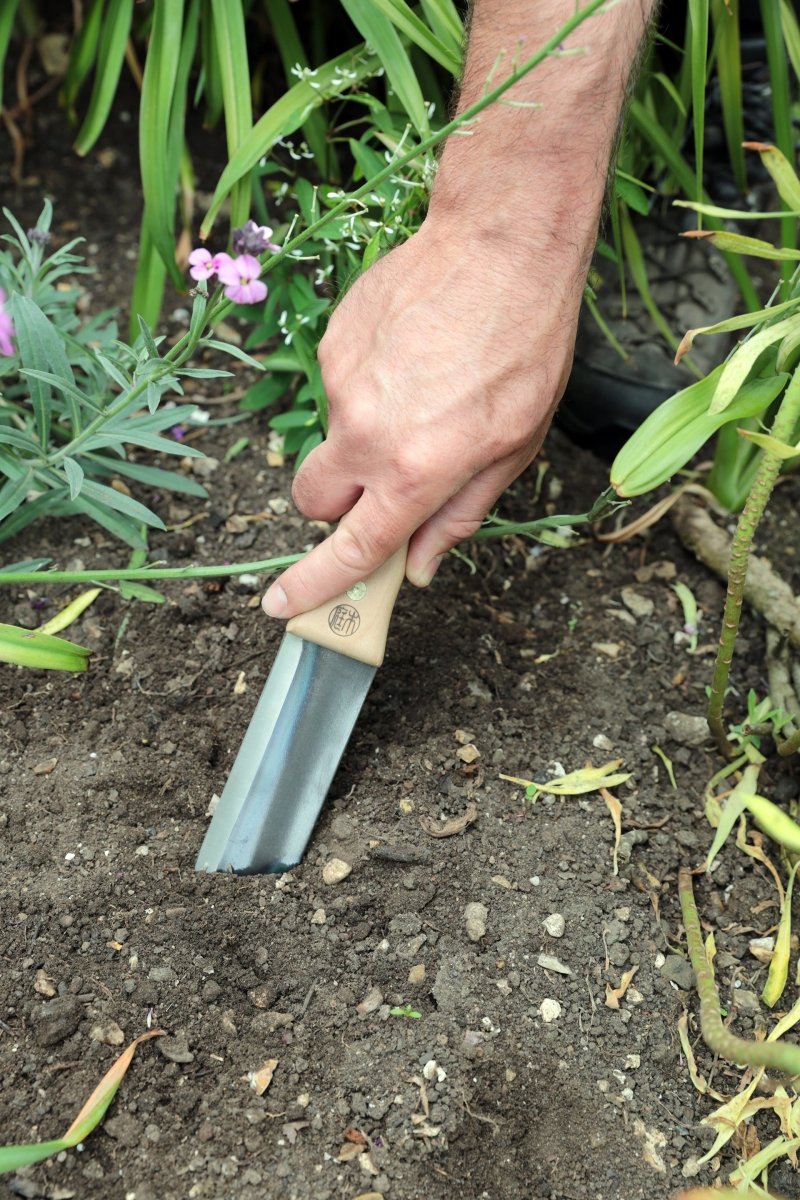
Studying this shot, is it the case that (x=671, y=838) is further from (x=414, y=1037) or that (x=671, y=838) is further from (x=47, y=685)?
(x=47, y=685)

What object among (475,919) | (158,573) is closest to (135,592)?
(158,573)

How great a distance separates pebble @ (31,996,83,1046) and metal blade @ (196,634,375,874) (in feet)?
0.64

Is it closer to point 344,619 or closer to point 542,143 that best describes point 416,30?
point 542,143

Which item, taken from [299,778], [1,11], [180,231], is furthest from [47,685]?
[1,11]

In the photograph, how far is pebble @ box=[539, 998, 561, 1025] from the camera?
45.4 inches

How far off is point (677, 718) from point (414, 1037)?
548mm

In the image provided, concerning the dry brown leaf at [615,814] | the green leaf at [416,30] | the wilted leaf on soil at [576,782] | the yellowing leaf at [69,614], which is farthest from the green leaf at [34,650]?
the green leaf at [416,30]

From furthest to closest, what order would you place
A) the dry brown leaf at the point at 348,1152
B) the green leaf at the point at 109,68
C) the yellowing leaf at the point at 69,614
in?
the green leaf at the point at 109,68 → the yellowing leaf at the point at 69,614 → the dry brown leaf at the point at 348,1152

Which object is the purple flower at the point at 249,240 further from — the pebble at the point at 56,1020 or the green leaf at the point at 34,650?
the pebble at the point at 56,1020

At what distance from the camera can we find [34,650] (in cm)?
119

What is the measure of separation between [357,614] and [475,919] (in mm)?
360

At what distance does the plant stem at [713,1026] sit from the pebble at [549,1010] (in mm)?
147

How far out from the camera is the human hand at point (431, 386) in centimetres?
107

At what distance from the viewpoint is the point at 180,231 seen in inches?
76.0
